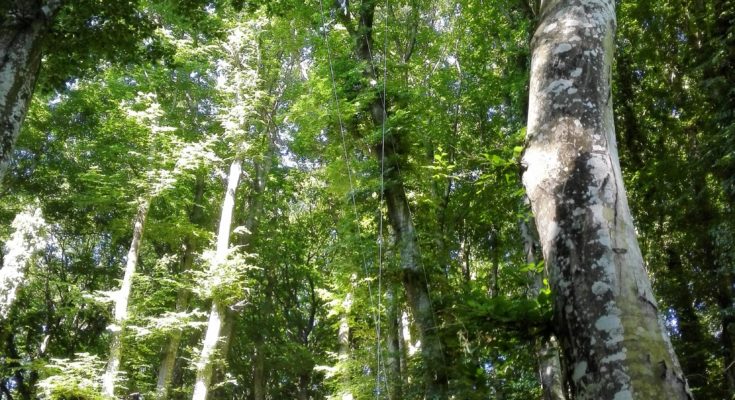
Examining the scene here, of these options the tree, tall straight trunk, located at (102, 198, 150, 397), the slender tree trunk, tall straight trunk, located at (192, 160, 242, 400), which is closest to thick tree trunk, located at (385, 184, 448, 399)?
the tree

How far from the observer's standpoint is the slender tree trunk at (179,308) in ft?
43.2

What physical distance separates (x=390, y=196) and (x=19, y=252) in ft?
39.3

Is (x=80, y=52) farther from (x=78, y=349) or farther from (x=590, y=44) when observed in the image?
(x=78, y=349)

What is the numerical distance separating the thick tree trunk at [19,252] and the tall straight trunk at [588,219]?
1667cm

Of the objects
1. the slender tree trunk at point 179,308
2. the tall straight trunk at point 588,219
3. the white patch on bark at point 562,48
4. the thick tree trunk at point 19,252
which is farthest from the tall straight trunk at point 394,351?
the thick tree trunk at point 19,252

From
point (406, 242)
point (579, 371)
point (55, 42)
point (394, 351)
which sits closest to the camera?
point (579, 371)

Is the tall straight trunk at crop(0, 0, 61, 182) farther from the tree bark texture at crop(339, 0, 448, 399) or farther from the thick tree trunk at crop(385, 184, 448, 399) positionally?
the thick tree trunk at crop(385, 184, 448, 399)

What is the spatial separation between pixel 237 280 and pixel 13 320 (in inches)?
327

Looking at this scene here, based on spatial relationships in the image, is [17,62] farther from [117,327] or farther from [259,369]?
[259,369]

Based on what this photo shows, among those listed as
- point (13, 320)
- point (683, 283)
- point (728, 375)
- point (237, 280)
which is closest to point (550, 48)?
point (728, 375)

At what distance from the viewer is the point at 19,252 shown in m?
14.8

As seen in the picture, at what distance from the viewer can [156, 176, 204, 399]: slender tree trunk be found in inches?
518

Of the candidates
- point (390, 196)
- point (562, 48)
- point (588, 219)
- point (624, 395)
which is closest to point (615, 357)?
point (624, 395)

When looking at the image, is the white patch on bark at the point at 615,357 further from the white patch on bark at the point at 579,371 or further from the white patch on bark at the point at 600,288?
the white patch on bark at the point at 600,288
